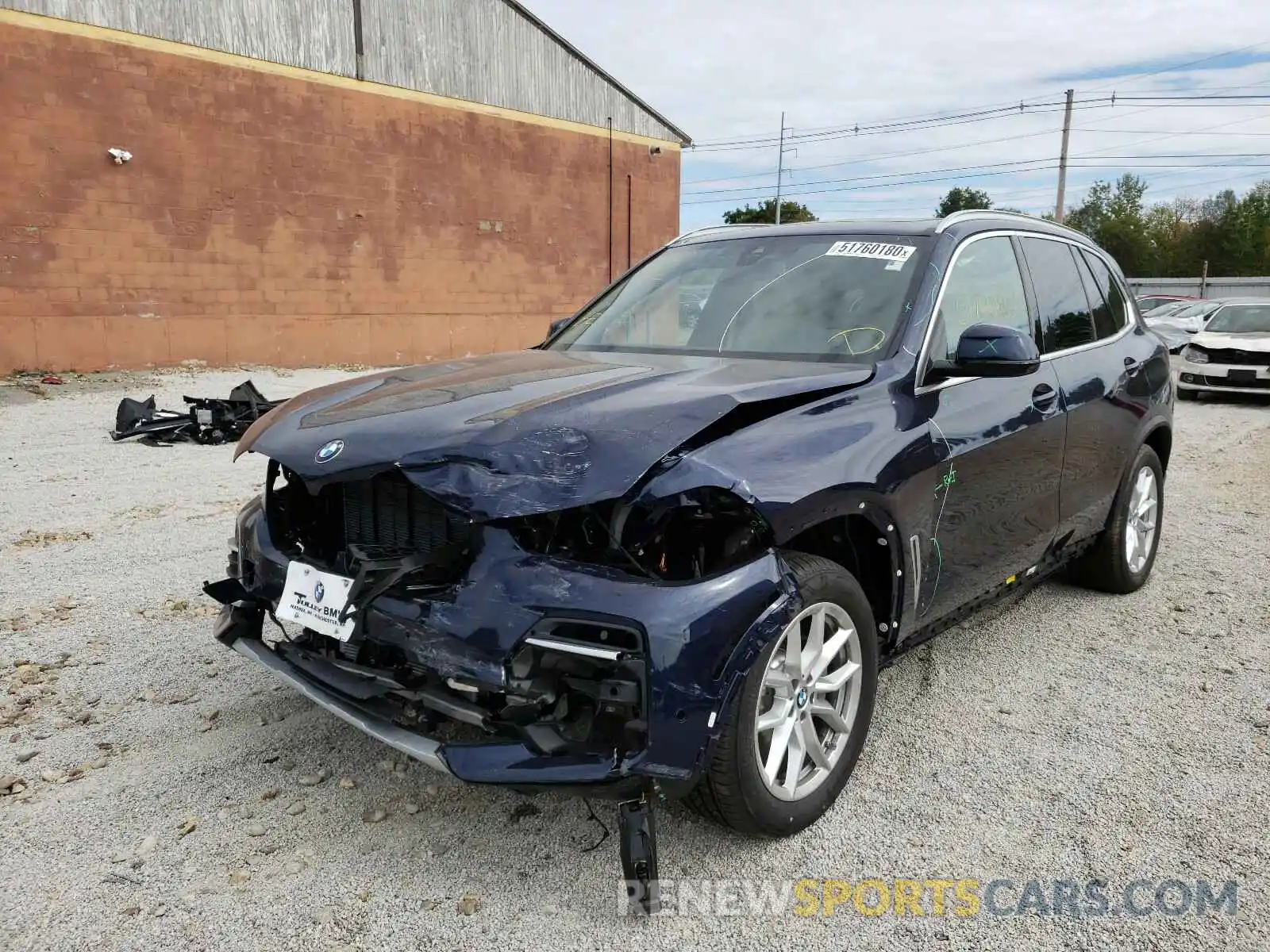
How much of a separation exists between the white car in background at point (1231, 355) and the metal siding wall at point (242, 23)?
15.7m

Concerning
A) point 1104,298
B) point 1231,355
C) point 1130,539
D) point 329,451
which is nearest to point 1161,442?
point 1130,539

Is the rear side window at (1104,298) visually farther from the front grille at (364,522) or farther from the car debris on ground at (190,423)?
the car debris on ground at (190,423)

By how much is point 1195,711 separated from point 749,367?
2160 millimetres

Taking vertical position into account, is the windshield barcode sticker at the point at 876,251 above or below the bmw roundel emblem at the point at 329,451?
above

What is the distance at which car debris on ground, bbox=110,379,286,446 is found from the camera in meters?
9.17

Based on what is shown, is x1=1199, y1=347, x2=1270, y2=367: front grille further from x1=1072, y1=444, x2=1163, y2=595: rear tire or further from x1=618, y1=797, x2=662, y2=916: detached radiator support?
x1=618, y1=797, x2=662, y2=916: detached radiator support

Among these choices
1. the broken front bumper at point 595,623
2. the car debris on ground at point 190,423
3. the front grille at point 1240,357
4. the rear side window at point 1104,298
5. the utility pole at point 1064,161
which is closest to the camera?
the broken front bumper at point 595,623

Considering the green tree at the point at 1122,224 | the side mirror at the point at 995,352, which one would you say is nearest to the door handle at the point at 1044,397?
the side mirror at the point at 995,352

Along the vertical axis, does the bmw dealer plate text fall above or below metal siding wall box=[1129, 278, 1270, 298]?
below

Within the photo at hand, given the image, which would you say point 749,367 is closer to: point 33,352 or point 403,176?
point 33,352

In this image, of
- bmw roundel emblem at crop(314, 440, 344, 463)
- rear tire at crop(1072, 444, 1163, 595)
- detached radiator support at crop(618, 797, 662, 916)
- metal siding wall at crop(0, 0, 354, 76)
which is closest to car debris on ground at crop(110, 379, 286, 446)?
bmw roundel emblem at crop(314, 440, 344, 463)

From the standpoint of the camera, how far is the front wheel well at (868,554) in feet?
9.42

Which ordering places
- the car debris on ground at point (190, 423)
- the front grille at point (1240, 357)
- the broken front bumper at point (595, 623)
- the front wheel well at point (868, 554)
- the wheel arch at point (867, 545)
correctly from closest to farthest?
the broken front bumper at point (595, 623)
the wheel arch at point (867, 545)
the front wheel well at point (868, 554)
the car debris on ground at point (190, 423)
the front grille at point (1240, 357)

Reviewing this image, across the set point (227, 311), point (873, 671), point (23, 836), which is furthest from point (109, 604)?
point (227, 311)
